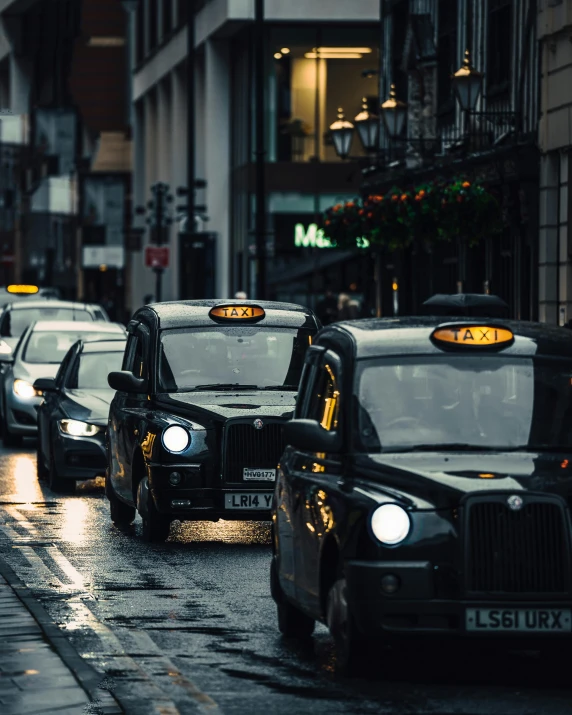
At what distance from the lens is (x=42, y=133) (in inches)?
3858

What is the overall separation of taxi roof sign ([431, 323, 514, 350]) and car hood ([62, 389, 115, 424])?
948cm

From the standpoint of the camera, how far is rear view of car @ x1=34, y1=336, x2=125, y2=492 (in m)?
18.7

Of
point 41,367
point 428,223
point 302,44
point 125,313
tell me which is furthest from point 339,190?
point 41,367

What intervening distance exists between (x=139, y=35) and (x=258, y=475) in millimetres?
66117

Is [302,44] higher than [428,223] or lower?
higher

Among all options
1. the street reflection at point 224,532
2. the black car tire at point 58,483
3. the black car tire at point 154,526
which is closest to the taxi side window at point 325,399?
the black car tire at point 154,526

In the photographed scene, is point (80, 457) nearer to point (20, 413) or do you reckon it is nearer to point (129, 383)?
point (129, 383)

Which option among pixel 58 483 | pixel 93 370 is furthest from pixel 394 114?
pixel 58 483

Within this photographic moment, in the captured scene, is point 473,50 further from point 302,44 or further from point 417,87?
point 302,44

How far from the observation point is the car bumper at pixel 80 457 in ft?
61.2

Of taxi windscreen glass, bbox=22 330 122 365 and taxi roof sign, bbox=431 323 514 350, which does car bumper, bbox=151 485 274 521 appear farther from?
taxi windscreen glass, bbox=22 330 122 365

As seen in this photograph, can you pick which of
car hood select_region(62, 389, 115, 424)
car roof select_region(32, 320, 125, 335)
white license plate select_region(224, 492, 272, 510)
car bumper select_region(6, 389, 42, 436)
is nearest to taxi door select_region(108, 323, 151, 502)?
white license plate select_region(224, 492, 272, 510)

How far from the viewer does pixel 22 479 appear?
2053cm

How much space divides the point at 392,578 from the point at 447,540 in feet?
0.90
